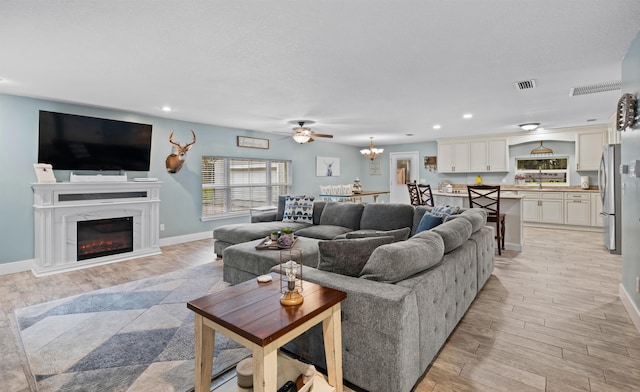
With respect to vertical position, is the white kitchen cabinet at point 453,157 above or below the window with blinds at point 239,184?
above

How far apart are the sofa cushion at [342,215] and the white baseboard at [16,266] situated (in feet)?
13.5

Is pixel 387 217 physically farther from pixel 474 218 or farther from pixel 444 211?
pixel 474 218

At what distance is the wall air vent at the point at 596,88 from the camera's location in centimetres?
371

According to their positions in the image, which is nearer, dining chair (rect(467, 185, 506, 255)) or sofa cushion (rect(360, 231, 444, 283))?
sofa cushion (rect(360, 231, 444, 283))

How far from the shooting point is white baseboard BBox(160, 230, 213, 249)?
572 cm

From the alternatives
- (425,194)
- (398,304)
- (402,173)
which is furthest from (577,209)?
(398,304)

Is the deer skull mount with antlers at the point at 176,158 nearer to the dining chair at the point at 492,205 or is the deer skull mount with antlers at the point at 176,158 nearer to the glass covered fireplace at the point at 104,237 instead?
the glass covered fireplace at the point at 104,237

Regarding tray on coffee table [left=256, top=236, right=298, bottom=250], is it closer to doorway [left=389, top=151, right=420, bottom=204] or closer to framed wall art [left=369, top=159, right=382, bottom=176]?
doorway [left=389, top=151, right=420, bottom=204]

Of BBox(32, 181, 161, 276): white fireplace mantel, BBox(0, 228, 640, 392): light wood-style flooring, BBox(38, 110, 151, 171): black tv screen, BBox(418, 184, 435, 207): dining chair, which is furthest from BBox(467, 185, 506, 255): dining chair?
BBox(38, 110, 151, 171): black tv screen

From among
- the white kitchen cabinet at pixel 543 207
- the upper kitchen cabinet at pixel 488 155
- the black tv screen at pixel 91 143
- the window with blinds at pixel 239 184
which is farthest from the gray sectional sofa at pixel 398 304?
the upper kitchen cabinet at pixel 488 155

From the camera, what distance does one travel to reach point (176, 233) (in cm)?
589

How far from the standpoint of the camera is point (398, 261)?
1841 mm

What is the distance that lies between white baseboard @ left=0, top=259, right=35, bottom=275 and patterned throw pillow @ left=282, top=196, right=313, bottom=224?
355cm

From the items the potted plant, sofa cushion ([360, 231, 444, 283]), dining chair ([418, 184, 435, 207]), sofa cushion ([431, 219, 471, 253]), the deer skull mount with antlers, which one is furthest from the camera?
dining chair ([418, 184, 435, 207])
